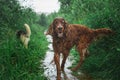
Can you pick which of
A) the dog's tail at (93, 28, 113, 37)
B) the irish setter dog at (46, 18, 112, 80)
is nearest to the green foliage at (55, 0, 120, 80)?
the dog's tail at (93, 28, 113, 37)

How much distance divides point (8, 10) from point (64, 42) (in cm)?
516

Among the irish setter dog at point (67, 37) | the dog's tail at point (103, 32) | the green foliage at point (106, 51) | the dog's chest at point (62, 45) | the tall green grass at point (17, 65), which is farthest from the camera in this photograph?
the dog's tail at point (103, 32)

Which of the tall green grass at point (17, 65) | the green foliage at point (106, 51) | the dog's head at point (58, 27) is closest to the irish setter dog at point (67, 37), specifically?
the dog's head at point (58, 27)

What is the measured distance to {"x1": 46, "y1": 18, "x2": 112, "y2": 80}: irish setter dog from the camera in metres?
6.87

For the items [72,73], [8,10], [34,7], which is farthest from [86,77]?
[34,7]

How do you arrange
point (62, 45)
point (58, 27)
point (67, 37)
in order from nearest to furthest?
1. point (58, 27)
2. point (62, 45)
3. point (67, 37)

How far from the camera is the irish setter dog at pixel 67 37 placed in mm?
6867

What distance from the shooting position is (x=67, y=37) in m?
7.27

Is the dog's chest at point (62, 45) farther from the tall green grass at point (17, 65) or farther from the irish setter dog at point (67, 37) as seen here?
the tall green grass at point (17, 65)

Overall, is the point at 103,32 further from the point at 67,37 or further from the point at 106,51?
the point at 67,37

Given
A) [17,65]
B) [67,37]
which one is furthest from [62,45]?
[17,65]

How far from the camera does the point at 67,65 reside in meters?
9.23

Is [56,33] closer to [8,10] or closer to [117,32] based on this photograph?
[117,32]

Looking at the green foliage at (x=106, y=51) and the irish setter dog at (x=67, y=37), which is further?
the irish setter dog at (x=67, y=37)
